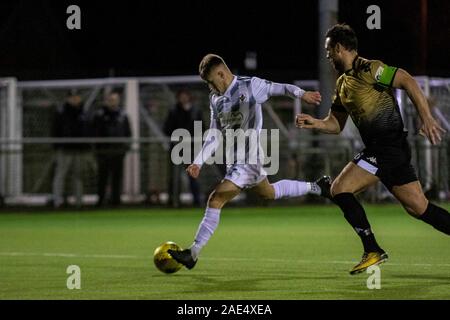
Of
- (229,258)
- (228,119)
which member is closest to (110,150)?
(229,258)

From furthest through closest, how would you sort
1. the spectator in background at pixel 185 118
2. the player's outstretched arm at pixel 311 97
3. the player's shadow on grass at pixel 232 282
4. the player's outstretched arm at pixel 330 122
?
the spectator in background at pixel 185 118, the player's outstretched arm at pixel 311 97, the player's outstretched arm at pixel 330 122, the player's shadow on grass at pixel 232 282

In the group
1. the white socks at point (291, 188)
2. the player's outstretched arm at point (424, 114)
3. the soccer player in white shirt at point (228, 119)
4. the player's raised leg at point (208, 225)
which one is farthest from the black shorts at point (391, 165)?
the white socks at point (291, 188)

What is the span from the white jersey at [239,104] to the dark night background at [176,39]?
1409 centimetres

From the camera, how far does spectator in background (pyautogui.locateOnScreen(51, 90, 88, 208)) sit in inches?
820

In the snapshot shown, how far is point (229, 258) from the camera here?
35.8ft

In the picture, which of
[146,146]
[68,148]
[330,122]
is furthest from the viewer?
[146,146]

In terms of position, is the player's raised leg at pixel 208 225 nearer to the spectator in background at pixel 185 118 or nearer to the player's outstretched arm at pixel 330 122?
the player's outstretched arm at pixel 330 122

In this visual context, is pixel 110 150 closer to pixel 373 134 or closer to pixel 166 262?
pixel 166 262

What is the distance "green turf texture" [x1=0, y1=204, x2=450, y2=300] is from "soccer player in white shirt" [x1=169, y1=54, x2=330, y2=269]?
43 centimetres

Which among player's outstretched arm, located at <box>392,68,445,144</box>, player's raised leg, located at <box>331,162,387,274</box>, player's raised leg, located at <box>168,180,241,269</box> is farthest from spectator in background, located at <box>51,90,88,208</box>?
player's outstretched arm, located at <box>392,68,445,144</box>

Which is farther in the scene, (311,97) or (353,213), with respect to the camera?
(311,97)

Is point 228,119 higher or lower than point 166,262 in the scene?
higher

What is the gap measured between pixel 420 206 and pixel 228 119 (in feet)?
6.57

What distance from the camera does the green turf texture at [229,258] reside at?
7.94 meters
